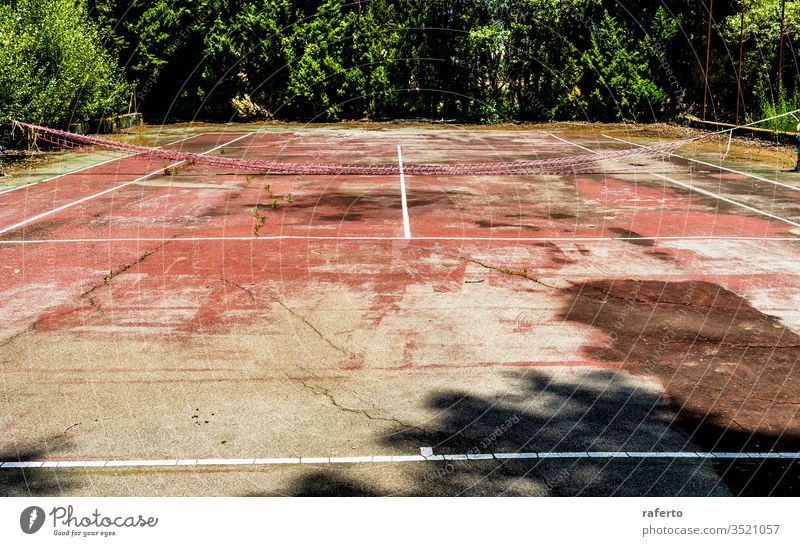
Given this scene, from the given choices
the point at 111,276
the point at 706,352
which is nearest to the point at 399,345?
the point at 706,352

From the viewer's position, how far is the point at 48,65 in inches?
1138

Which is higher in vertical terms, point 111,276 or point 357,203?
point 357,203

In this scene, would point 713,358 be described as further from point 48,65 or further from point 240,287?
point 48,65

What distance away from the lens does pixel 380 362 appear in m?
8.80

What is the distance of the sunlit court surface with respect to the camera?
629 cm

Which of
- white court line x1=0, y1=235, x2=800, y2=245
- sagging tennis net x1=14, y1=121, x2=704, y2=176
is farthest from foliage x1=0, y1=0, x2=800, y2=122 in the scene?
white court line x1=0, y1=235, x2=800, y2=245

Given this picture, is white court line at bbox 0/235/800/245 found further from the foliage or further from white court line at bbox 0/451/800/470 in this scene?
the foliage

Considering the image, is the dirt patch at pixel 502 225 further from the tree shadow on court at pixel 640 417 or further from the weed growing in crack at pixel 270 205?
the tree shadow on court at pixel 640 417

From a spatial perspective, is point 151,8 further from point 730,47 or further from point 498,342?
point 498,342

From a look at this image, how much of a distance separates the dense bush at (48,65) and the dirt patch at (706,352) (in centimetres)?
2077

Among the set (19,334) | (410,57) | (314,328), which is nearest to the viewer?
(19,334)

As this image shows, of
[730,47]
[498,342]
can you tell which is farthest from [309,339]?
[730,47]
